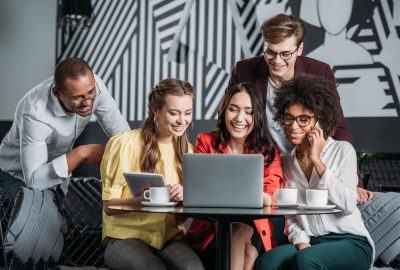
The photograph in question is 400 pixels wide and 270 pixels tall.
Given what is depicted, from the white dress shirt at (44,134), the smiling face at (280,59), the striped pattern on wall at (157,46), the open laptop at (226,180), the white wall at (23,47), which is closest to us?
the open laptop at (226,180)

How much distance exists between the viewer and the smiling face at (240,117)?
11.7 ft

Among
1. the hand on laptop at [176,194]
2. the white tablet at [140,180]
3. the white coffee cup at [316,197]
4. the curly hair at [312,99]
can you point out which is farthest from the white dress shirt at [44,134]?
the white coffee cup at [316,197]

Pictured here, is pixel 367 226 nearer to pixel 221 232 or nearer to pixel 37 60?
pixel 221 232

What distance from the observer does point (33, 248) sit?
3.69 m

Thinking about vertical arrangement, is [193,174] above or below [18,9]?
below

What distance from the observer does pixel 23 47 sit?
7.80m

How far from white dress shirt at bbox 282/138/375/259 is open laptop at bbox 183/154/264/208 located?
1.44ft

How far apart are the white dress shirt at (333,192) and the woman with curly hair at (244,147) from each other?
11 centimetres

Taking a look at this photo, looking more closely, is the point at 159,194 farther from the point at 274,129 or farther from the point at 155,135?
the point at 274,129

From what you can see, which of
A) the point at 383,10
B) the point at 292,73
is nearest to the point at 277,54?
the point at 292,73

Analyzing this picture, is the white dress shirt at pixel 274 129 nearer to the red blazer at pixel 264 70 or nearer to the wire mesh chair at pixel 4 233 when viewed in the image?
the red blazer at pixel 264 70

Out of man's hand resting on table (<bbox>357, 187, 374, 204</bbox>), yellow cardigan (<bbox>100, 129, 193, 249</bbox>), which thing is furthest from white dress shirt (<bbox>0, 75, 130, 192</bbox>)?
man's hand resting on table (<bbox>357, 187, 374, 204</bbox>)

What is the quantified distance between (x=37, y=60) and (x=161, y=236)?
4518 millimetres

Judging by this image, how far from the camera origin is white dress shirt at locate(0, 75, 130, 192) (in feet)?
13.1
